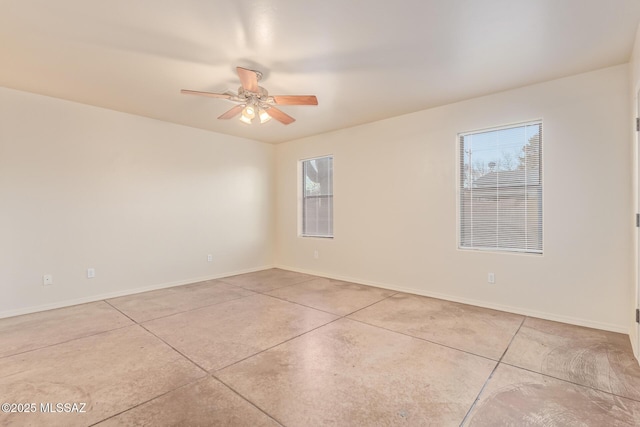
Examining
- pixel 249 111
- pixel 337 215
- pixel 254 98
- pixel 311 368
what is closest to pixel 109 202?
pixel 249 111

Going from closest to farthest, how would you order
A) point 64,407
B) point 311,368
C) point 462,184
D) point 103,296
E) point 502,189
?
point 64,407 → point 311,368 → point 502,189 → point 462,184 → point 103,296

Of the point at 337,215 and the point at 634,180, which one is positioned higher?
the point at 634,180

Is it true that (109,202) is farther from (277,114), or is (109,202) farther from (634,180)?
(634,180)

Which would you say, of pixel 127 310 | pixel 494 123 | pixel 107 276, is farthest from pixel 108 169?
pixel 494 123

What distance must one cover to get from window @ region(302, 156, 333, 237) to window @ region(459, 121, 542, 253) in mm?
2302

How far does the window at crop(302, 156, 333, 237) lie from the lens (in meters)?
5.48

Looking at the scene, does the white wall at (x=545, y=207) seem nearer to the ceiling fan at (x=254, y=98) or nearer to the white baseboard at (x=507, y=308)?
the white baseboard at (x=507, y=308)

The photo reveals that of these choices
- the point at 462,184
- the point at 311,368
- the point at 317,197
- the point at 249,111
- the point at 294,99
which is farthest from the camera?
the point at 317,197

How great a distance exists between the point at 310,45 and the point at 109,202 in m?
3.49

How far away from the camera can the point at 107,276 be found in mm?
4098

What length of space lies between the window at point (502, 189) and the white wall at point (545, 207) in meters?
0.12

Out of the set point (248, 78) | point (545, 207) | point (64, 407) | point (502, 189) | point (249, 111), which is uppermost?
point (248, 78)

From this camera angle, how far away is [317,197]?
18.7 feet

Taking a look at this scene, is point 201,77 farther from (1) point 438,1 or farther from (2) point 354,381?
(2) point 354,381
